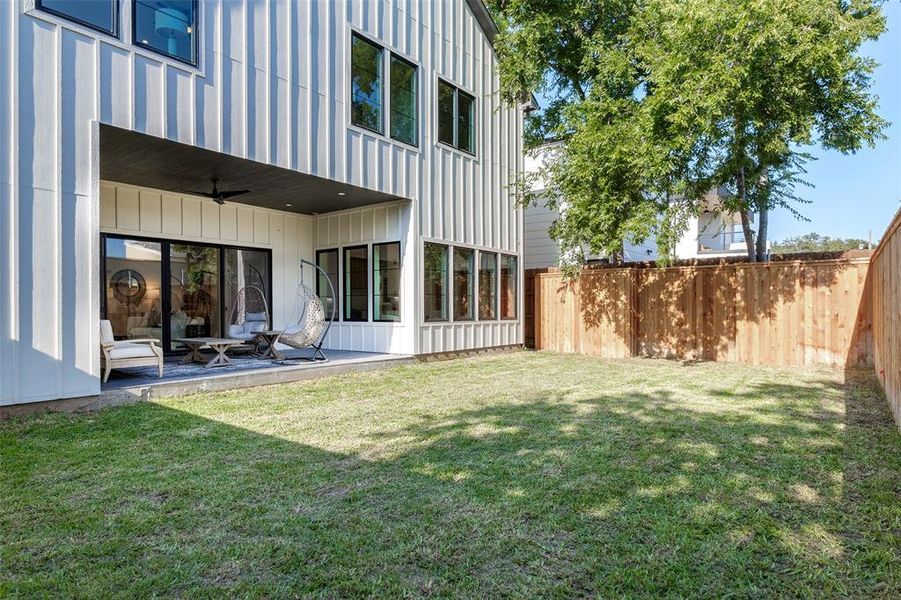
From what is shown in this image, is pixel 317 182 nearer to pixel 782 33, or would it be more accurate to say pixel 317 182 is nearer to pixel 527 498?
pixel 527 498

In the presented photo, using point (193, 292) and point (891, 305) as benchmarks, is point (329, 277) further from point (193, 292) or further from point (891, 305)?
point (891, 305)

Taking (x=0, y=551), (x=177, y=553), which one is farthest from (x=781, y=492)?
(x=0, y=551)

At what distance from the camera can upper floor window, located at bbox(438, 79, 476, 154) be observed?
906cm

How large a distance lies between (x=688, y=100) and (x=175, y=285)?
796 cm

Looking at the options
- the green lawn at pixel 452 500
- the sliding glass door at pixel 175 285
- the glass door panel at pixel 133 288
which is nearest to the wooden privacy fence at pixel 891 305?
the green lawn at pixel 452 500

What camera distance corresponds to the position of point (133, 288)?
777cm

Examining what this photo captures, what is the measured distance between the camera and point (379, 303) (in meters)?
8.91

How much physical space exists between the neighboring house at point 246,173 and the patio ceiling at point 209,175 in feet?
0.14

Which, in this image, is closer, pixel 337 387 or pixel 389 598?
pixel 389 598

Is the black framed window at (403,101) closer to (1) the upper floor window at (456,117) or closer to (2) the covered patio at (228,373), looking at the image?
(1) the upper floor window at (456,117)

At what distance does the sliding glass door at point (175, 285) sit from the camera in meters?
7.61

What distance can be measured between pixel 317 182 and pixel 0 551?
227 inches

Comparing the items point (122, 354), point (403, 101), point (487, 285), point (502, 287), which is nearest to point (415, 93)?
point (403, 101)

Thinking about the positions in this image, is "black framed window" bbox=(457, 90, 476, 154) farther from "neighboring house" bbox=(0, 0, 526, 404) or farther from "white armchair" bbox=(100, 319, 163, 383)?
"white armchair" bbox=(100, 319, 163, 383)
